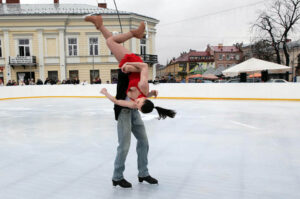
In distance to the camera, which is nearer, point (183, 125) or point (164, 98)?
point (183, 125)

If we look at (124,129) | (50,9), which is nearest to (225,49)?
(50,9)

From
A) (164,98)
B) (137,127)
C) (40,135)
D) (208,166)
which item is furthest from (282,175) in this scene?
(164,98)

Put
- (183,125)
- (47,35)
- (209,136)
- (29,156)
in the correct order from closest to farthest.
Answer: (29,156) < (209,136) < (183,125) < (47,35)

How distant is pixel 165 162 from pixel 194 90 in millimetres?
12367

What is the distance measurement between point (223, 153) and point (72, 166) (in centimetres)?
234

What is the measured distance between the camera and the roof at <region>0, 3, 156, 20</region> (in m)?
27.5

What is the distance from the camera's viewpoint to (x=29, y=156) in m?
4.57

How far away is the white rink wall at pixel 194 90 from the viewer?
14523mm

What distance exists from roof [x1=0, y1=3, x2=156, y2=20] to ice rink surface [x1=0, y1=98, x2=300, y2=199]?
22778 millimetres

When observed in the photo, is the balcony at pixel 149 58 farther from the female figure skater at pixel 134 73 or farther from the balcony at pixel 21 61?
the female figure skater at pixel 134 73

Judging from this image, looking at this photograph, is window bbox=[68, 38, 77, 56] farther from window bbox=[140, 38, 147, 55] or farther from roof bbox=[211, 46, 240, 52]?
roof bbox=[211, 46, 240, 52]


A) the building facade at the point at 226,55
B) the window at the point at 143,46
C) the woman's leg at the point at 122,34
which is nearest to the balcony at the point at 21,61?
the window at the point at 143,46

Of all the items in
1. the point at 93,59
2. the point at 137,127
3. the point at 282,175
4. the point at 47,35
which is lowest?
the point at 282,175

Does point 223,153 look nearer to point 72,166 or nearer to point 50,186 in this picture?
point 72,166
